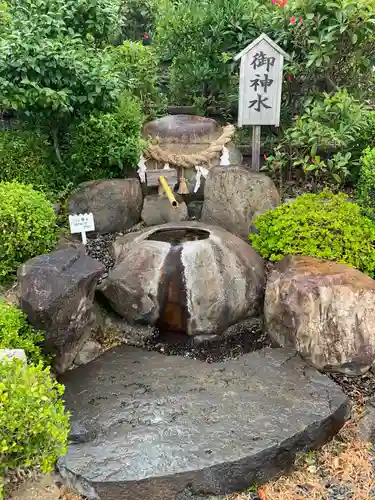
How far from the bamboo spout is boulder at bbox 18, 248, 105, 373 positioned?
1798 mm

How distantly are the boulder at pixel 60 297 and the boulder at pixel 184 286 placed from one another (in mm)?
530

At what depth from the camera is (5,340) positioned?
3.91 meters

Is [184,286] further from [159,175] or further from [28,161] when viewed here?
[28,161]

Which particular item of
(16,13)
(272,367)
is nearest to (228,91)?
(16,13)

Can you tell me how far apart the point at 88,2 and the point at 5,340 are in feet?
14.4

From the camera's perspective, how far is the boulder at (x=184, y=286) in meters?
5.06

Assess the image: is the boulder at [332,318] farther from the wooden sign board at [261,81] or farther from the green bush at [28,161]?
Answer: the green bush at [28,161]

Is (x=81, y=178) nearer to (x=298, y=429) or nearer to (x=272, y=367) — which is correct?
(x=272, y=367)

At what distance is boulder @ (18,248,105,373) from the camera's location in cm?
421

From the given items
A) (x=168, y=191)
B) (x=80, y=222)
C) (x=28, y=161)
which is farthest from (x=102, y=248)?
(x=28, y=161)

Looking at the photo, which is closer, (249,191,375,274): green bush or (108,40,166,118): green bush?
(249,191,375,274): green bush

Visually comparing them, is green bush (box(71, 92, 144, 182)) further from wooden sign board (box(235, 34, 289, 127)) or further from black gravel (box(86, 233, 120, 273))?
wooden sign board (box(235, 34, 289, 127))

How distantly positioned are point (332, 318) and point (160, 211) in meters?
2.96

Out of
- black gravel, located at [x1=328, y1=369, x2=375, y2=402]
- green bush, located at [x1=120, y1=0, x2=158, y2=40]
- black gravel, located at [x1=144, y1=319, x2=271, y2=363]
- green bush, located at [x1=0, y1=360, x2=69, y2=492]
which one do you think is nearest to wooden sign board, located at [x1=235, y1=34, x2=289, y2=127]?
black gravel, located at [x1=144, y1=319, x2=271, y2=363]
